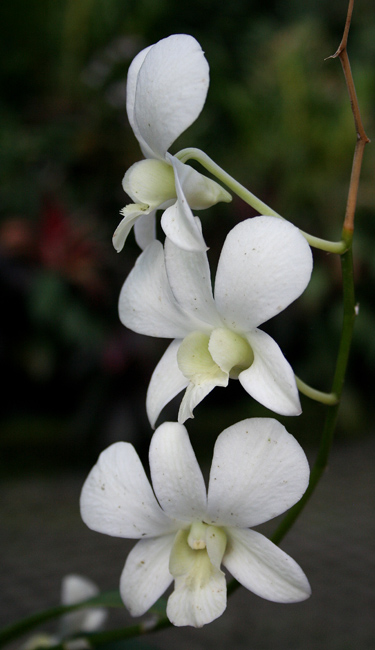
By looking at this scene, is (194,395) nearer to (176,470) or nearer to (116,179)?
(176,470)

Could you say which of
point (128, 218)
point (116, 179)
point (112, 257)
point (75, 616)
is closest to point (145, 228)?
point (128, 218)

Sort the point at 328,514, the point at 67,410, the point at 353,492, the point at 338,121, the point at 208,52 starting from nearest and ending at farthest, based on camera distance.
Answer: the point at 328,514 < the point at 353,492 < the point at 67,410 < the point at 338,121 < the point at 208,52

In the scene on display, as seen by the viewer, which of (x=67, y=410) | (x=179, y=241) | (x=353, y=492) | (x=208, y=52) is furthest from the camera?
(x=208, y=52)

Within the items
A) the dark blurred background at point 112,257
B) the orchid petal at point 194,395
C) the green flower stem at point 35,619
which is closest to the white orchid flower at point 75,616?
the green flower stem at point 35,619

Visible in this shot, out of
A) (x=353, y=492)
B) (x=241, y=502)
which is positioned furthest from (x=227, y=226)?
(x=241, y=502)

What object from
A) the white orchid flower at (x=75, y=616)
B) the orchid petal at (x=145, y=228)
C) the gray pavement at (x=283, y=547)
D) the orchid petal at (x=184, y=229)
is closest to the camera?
the orchid petal at (x=184, y=229)

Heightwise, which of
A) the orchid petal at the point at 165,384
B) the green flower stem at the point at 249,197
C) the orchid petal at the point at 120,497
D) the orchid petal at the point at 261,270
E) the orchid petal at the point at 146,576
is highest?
the green flower stem at the point at 249,197

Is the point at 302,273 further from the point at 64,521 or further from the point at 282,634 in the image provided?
the point at 64,521

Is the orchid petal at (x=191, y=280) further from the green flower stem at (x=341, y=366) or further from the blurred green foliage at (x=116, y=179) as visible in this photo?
the blurred green foliage at (x=116, y=179)
